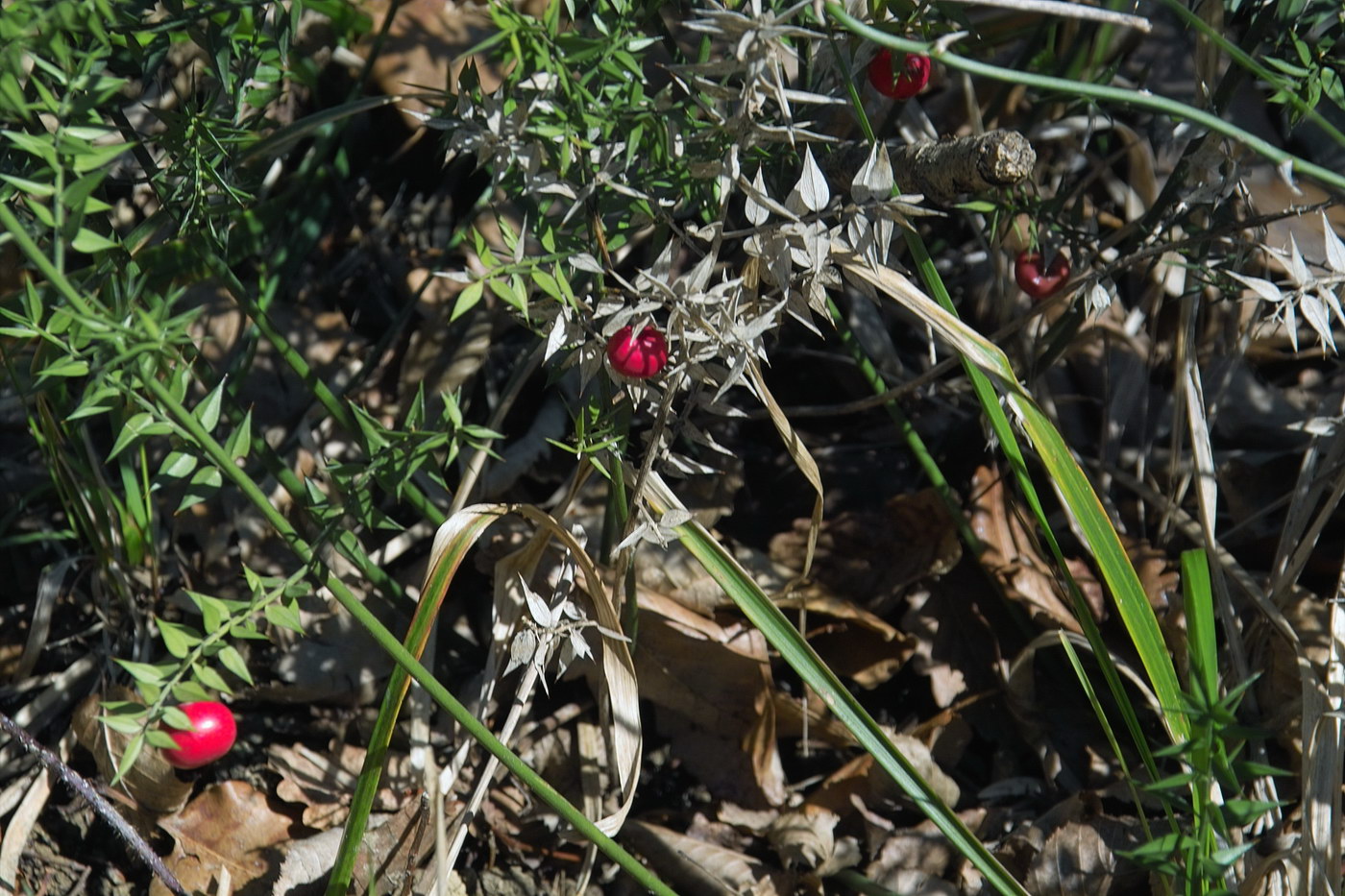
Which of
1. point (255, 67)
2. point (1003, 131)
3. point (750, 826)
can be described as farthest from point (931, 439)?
point (255, 67)

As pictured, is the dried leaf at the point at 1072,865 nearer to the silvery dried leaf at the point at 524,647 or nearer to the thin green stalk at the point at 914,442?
the thin green stalk at the point at 914,442

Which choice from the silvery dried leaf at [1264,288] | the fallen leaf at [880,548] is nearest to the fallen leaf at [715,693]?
the fallen leaf at [880,548]

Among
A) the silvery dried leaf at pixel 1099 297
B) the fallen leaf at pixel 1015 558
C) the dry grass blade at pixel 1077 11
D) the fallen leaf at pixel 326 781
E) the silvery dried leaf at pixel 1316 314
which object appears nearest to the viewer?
the dry grass blade at pixel 1077 11

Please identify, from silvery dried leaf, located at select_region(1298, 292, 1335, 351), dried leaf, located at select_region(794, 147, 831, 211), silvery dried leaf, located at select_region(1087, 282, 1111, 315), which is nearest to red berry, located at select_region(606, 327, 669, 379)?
dried leaf, located at select_region(794, 147, 831, 211)

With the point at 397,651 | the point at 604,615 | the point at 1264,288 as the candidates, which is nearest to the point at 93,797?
the point at 397,651

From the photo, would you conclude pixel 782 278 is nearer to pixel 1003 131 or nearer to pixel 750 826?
pixel 1003 131

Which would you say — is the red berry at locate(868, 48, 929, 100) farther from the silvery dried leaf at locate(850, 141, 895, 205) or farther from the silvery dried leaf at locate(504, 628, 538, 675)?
the silvery dried leaf at locate(504, 628, 538, 675)
